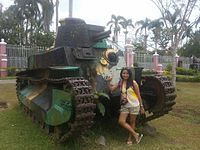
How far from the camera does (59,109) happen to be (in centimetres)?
641

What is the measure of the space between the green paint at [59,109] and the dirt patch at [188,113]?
450 centimetres

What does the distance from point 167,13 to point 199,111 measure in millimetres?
6550

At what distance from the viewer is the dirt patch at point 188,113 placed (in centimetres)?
1028

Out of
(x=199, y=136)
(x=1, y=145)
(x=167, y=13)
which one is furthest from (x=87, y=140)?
(x=167, y=13)

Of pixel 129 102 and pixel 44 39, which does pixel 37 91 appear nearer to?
pixel 129 102

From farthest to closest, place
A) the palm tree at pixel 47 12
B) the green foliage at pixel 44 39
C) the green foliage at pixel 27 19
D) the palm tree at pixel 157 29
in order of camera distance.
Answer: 1. the palm tree at pixel 157 29
2. the palm tree at pixel 47 12
3. the green foliage at pixel 27 19
4. the green foliage at pixel 44 39

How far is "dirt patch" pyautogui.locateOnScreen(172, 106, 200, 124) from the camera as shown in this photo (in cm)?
1028

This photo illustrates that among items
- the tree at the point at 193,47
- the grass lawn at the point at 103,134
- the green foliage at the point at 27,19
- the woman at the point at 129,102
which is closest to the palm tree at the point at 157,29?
the tree at the point at 193,47

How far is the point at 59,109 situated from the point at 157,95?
7.45 ft

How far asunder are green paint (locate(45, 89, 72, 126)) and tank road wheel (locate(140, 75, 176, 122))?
83.1 inches

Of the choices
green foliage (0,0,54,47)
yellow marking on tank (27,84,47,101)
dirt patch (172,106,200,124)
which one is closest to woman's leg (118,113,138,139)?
yellow marking on tank (27,84,47,101)

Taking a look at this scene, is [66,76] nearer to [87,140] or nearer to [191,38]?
[87,140]

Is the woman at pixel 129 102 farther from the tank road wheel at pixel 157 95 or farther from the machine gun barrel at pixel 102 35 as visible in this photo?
the machine gun barrel at pixel 102 35

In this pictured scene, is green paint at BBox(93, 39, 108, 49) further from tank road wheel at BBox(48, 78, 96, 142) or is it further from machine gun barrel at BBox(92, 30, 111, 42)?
tank road wheel at BBox(48, 78, 96, 142)
